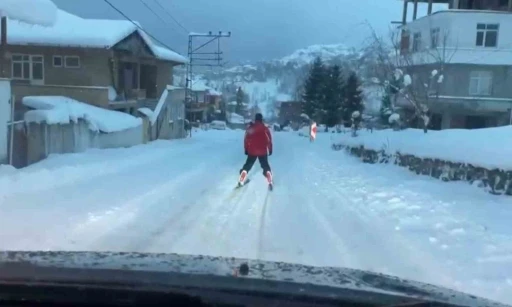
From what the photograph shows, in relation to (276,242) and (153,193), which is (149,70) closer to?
(153,193)

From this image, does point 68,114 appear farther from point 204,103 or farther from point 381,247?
point 204,103

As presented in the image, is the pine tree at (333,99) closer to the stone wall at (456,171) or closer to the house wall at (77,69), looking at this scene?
the house wall at (77,69)

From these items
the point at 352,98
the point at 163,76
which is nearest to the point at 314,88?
the point at 352,98

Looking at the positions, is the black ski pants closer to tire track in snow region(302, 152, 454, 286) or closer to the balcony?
tire track in snow region(302, 152, 454, 286)

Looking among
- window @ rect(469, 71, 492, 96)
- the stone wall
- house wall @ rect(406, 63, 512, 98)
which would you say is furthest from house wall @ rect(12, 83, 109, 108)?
window @ rect(469, 71, 492, 96)

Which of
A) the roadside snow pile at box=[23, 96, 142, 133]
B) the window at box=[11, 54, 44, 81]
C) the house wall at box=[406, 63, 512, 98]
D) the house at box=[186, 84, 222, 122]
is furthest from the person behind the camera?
the house at box=[186, 84, 222, 122]

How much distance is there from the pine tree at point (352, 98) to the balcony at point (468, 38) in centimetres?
2632

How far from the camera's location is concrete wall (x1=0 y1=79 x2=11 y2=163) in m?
16.1

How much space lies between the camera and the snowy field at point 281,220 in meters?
7.39

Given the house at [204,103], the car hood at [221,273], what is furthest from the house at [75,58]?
the house at [204,103]

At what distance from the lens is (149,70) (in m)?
43.0

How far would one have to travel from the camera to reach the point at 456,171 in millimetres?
13648

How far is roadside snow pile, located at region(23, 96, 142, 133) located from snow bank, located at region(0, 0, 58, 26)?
9.64 ft

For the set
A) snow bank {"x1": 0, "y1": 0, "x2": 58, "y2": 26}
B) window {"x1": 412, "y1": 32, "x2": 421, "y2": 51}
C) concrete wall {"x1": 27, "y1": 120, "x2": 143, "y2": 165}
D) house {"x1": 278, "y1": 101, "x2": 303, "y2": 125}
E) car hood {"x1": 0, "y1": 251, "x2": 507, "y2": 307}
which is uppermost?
window {"x1": 412, "y1": 32, "x2": 421, "y2": 51}
